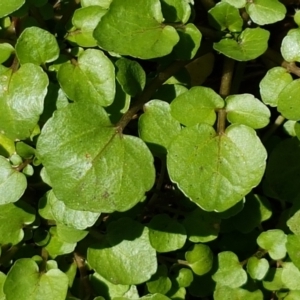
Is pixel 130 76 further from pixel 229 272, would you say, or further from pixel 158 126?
pixel 229 272

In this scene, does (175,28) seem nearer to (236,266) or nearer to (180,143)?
(180,143)

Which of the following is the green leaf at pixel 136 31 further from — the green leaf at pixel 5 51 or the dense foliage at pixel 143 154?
the green leaf at pixel 5 51

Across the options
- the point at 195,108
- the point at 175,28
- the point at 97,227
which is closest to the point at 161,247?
the point at 97,227

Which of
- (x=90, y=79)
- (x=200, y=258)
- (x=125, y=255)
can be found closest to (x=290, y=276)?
(x=200, y=258)

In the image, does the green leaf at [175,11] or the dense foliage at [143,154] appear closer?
the dense foliage at [143,154]

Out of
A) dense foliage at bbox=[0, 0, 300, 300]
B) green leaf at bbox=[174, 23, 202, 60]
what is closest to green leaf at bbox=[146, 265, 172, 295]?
dense foliage at bbox=[0, 0, 300, 300]

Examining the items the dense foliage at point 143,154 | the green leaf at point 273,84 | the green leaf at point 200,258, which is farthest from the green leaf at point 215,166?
the green leaf at point 200,258

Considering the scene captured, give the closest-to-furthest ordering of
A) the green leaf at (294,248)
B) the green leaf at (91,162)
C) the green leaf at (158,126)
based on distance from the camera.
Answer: the green leaf at (91,162) < the green leaf at (158,126) < the green leaf at (294,248)
